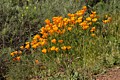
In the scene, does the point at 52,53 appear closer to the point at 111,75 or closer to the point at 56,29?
the point at 56,29

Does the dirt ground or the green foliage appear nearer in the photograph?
the dirt ground

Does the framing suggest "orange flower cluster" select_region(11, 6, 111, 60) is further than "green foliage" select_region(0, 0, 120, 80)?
Yes

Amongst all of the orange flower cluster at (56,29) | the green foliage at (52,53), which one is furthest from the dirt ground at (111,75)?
the orange flower cluster at (56,29)

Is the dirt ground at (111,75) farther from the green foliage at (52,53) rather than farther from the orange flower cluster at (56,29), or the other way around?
the orange flower cluster at (56,29)

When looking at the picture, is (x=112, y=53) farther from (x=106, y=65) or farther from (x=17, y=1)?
(x=17, y=1)

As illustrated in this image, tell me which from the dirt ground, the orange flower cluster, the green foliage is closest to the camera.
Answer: the dirt ground

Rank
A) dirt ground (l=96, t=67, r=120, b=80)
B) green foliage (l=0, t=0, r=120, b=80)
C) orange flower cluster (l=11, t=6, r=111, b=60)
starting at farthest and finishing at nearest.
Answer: orange flower cluster (l=11, t=6, r=111, b=60)
green foliage (l=0, t=0, r=120, b=80)
dirt ground (l=96, t=67, r=120, b=80)

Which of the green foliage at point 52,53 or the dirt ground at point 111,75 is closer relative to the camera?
the dirt ground at point 111,75

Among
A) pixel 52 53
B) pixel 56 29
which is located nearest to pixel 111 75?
pixel 52 53

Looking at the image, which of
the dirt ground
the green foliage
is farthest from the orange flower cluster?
the dirt ground

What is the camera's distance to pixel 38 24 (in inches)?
275

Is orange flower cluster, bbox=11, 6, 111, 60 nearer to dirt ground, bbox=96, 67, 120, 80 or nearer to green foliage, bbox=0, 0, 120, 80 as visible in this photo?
green foliage, bbox=0, 0, 120, 80

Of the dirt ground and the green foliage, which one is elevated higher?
the green foliage

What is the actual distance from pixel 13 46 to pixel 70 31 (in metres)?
1.17
